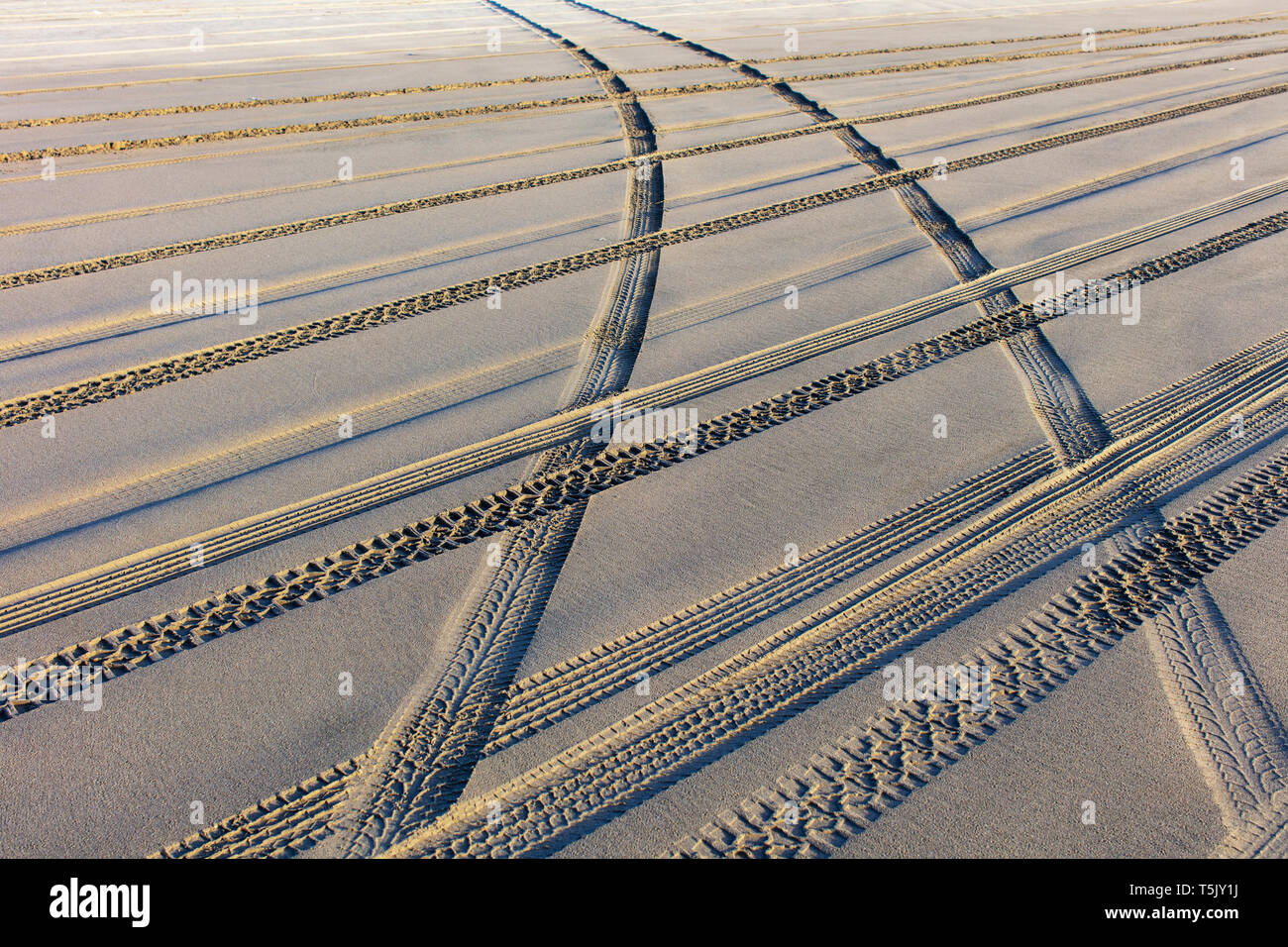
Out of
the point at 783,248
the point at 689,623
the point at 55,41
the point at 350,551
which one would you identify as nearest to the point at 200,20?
the point at 55,41

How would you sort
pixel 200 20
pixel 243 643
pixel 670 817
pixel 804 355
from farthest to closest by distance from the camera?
pixel 200 20
pixel 804 355
pixel 243 643
pixel 670 817

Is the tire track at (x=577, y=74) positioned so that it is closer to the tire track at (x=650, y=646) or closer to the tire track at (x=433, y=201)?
the tire track at (x=433, y=201)

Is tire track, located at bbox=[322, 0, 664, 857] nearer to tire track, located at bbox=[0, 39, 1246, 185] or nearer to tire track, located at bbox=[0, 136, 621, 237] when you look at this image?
tire track, located at bbox=[0, 136, 621, 237]

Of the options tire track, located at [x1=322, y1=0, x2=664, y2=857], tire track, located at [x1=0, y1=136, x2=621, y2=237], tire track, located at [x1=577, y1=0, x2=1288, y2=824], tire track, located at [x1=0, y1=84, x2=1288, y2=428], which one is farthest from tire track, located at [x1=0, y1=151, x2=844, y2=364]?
tire track, located at [x1=577, y1=0, x2=1288, y2=824]

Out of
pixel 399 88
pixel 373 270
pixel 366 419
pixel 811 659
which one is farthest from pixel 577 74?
pixel 811 659

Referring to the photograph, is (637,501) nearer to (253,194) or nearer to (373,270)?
(373,270)

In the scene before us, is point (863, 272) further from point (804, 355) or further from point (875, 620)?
point (875, 620)

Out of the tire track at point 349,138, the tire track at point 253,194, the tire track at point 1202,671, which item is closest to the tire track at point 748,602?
the tire track at point 1202,671
